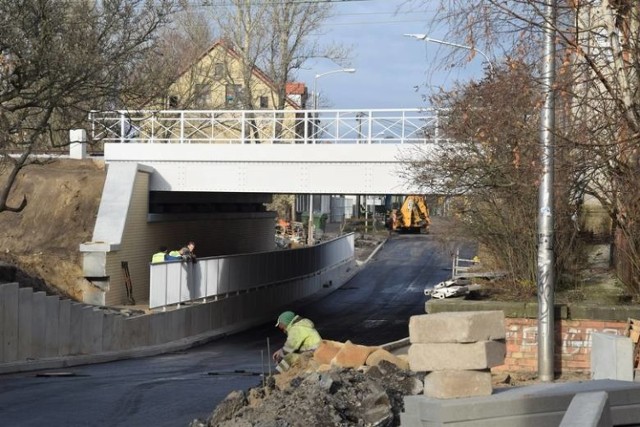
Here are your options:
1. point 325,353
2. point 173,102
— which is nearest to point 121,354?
point 325,353

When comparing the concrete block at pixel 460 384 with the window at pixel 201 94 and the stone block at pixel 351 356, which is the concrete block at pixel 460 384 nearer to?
the stone block at pixel 351 356

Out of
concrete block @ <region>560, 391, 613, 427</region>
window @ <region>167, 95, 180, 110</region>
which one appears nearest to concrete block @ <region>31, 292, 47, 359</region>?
concrete block @ <region>560, 391, 613, 427</region>

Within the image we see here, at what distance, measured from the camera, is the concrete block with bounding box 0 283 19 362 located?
68.6ft

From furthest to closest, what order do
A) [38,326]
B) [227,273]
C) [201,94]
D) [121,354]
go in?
[201,94] → [227,273] → [121,354] → [38,326]

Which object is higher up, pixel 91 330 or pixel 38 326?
pixel 38 326

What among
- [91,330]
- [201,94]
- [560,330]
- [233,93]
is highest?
[233,93]

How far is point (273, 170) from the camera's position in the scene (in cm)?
3011

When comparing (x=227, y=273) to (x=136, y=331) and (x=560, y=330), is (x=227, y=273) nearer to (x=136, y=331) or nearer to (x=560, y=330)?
(x=136, y=331)

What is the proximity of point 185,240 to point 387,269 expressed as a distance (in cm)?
2121

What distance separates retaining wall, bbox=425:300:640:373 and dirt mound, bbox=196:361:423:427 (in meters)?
1.82

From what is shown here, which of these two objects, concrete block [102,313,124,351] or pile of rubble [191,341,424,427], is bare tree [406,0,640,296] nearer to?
pile of rubble [191,341,424,427]

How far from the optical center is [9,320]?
21.1 metres

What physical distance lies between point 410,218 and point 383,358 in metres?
64.2

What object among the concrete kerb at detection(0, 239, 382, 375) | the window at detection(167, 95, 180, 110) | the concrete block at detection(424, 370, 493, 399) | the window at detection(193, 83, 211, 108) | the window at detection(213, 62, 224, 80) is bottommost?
the concrete kerb at detection(0, 239, 382, 375)
